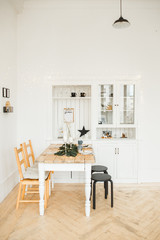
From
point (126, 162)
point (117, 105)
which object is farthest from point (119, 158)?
point (117, 105)

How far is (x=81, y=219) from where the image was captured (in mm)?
2691

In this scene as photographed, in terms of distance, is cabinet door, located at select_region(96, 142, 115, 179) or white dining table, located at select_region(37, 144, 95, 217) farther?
cabinet door, located at select_region(96, 142, 115, 179)

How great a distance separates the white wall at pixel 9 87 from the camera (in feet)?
11.1

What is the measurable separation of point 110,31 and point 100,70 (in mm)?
832

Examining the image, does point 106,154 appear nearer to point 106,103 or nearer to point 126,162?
point 126,162

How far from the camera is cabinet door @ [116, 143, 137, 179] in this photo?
402cm

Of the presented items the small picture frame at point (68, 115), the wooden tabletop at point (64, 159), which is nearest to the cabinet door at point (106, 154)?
the small picture frame at point (68, 115)

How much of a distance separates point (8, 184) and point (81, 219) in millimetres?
1611

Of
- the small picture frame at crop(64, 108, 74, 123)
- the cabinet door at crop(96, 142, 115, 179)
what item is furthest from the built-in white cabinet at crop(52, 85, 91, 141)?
the cabinet door at crop(96, 142, 115, 179)

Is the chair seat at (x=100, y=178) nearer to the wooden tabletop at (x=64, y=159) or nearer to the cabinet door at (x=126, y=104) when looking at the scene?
the wooden tabletop at (x=64, y=159)

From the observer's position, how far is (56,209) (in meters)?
2.97

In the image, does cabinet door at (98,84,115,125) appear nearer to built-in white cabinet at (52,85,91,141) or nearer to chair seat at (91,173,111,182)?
built-in white cabinet at (52,85,91,141)

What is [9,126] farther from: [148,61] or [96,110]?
[148,61]

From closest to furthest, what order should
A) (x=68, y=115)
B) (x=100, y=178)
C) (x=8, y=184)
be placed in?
(x=100, y=178) < (x=8, y=184) < (x=68, y=115)
